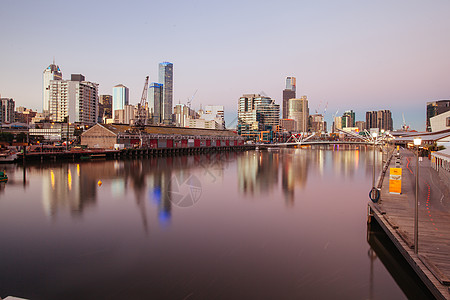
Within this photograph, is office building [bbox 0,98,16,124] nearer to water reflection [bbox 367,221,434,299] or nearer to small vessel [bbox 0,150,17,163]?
small vessel [bbox 0,150,17,163]

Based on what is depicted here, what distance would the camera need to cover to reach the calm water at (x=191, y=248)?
789 centimetres

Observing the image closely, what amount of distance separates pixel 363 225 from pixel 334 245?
11.0 ft

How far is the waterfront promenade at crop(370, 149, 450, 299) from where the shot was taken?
21.8 ft

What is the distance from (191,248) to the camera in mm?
10703

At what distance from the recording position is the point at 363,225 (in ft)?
44.1

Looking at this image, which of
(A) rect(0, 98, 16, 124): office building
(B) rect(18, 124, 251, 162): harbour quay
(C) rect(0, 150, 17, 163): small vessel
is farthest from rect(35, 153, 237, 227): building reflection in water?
(A) rect(0, 98, 16, 124): office building

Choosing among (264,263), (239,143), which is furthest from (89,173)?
(239,143)

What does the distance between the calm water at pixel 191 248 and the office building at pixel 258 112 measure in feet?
520

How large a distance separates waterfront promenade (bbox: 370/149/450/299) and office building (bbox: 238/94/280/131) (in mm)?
159969

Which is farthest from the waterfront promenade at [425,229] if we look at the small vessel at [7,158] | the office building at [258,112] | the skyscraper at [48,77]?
the skyscraper at [48,77]

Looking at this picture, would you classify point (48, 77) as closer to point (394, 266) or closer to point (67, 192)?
point (67, 192)

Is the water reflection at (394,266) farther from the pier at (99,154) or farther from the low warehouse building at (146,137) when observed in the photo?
the low warehouse building at (146,137)

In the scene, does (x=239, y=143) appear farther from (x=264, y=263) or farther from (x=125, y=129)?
(x=264, y=263)

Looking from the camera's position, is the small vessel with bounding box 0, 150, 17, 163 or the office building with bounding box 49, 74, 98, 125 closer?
the small vessel with bounding box 0, 150, 17, 163
